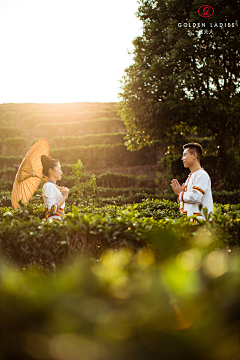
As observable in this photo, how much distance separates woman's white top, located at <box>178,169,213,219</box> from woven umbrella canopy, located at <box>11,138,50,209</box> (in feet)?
8.95

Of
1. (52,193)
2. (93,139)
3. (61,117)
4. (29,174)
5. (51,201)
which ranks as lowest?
(51,201)

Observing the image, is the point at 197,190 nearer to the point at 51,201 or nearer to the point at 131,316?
the point at 51,201

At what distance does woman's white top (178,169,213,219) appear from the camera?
328 cm

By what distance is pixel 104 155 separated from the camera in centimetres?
2391

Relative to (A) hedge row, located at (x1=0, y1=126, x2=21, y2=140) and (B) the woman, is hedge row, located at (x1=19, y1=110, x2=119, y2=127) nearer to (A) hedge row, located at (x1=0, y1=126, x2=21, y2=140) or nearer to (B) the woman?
(A) hedge row, located at (x1=0, y1=126, x2=21, y2=140)

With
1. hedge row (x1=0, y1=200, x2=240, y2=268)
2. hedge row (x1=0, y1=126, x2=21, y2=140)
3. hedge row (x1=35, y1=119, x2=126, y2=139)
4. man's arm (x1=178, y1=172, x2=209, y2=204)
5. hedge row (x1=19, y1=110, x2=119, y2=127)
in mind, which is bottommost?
hedge row (x1=0, y1=200, x2=240, y2=268)

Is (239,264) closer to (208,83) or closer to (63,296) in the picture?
(63,296)

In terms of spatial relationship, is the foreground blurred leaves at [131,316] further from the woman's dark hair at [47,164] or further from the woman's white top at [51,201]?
the woman's dark hair at [47,164]

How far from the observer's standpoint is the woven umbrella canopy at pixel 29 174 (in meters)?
4.21

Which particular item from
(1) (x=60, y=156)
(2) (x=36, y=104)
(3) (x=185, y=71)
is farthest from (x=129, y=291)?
(2) (x=36, y=104)

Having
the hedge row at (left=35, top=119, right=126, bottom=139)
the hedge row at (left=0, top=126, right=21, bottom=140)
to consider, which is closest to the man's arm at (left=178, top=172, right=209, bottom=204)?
the hedge row at (left=35, top=119, right=126, bottom=139)

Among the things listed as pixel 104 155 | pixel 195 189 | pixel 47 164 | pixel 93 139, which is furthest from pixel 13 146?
pixel 195 189

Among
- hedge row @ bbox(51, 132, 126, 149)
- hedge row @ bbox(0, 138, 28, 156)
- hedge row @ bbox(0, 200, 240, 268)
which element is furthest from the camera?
hedge row @ bbox(0, 138, 28, 156)

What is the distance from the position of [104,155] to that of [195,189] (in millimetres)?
20947
